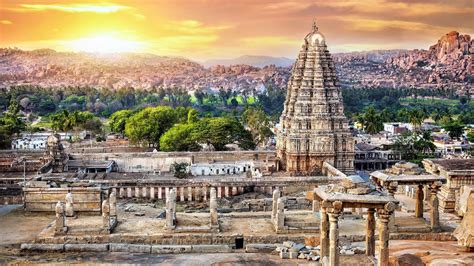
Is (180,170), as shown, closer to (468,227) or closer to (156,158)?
(156,158)

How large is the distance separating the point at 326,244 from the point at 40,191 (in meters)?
11.9

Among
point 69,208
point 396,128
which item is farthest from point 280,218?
point 396,128

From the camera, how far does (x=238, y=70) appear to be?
6811 inches

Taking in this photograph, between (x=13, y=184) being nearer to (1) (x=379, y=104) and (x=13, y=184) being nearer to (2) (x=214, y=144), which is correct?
(2) (x=214, y=144)

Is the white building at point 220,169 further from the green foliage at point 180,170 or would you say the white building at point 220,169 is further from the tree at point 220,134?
the tree at point 220,134

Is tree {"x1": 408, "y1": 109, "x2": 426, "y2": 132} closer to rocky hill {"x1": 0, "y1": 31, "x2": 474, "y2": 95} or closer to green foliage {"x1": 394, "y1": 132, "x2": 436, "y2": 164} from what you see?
green foliage {"x1": 394, "y1": 132, "x2": 436, "y2": 164}

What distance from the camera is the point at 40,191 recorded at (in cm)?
2295

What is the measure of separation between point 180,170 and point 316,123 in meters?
8.29

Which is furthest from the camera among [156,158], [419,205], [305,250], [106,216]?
[156,158]

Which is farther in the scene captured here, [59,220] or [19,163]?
[19,163]

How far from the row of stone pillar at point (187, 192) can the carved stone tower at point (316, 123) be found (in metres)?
4.22

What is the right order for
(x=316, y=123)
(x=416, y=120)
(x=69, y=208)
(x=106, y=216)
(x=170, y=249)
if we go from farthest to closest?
(x=416, y=120) → (x=316, y=123) → (x=69, y=208) → (x=106, y=216) → (x=170, y=249)

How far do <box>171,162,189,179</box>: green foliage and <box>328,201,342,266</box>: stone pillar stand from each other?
22.2 metres

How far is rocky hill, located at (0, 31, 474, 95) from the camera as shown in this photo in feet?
352
